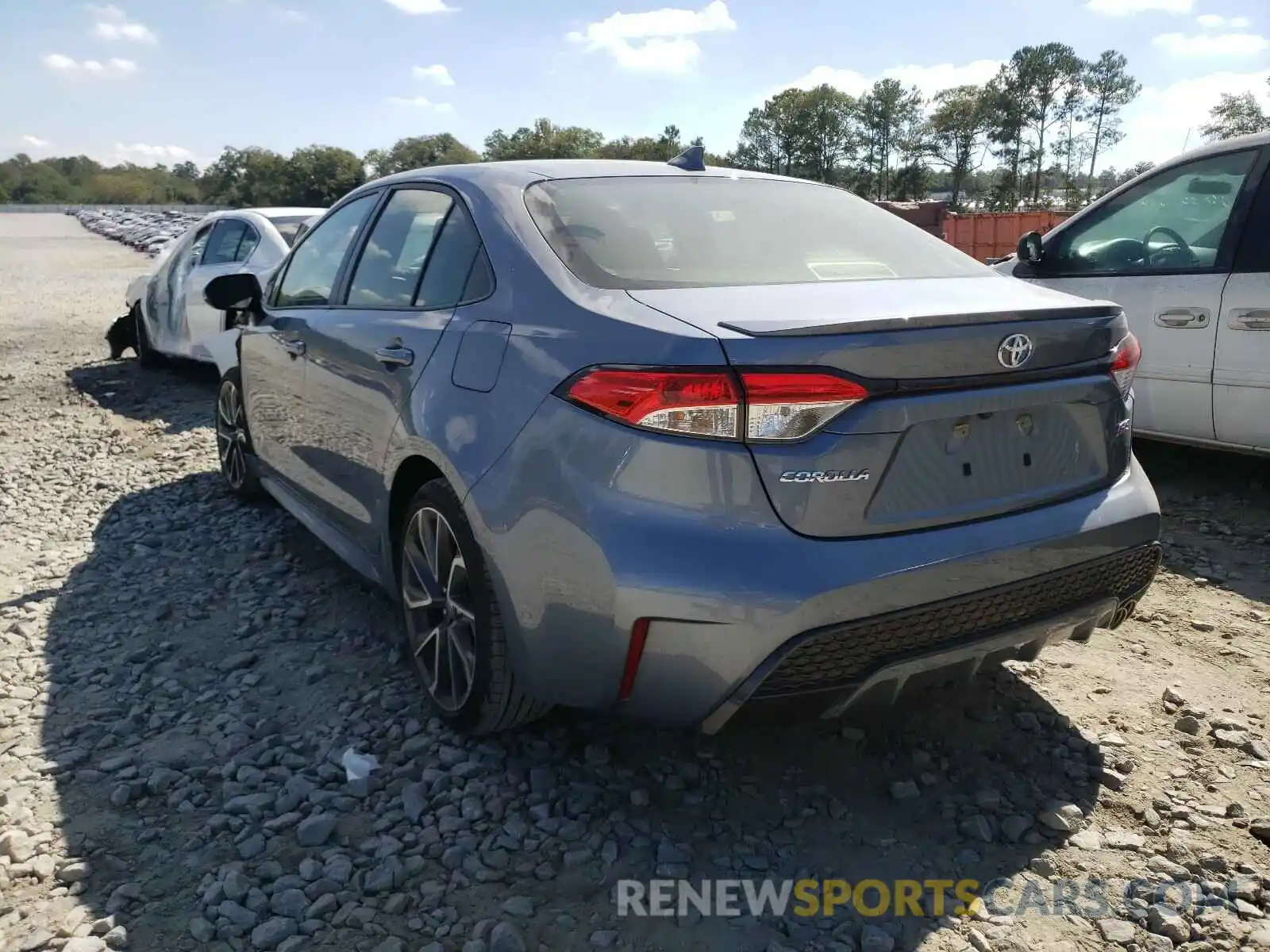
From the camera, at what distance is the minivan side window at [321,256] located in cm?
385

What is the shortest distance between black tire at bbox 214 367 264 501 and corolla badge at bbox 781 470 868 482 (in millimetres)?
3516

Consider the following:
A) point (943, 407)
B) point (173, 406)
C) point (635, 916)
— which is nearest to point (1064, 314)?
point (943, 407)

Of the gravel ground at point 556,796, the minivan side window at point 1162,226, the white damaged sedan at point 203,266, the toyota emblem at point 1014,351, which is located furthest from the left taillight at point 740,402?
the white damaged sedan at point 203,266

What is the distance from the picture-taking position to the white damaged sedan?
324 inches

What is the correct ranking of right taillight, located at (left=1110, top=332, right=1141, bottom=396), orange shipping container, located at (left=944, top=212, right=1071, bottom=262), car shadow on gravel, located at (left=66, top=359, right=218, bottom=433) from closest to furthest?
right taillight, located at (left=1110, top=332, right=1141, bottom=396), car shadow on gravel, located at (left=66, top=359, right=218, bottom=433), orange shipping container, located at (left=944, top=212, right=1071, bottom=262)

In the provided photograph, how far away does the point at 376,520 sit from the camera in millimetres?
3275

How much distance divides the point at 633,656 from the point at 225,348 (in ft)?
14.1

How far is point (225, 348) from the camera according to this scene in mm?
5707

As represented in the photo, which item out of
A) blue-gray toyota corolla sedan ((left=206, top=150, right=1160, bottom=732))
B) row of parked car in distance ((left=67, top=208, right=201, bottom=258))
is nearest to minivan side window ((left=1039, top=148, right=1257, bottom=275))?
blue-gray toyota corolla sedan ((left=206, top=150, right=1160, bottom=732))

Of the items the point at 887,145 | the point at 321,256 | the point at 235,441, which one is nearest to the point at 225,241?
the point at 235,441

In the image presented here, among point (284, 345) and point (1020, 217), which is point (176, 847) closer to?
point (284, 345)

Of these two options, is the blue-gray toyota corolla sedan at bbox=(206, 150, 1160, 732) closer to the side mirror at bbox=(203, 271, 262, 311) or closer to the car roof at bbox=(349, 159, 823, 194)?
the car roof at bbox=(349, 159, 823, 194)

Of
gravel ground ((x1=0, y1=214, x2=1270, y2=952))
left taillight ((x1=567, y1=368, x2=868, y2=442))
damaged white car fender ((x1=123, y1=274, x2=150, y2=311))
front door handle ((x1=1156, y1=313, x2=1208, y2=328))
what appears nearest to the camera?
left taillight ((x1=567, y1=368, x2=868, y2=442))

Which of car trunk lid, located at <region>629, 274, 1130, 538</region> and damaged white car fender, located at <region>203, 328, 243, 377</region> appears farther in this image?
damaged white car fender, located at <region>203, 328, 243, 377</region>
